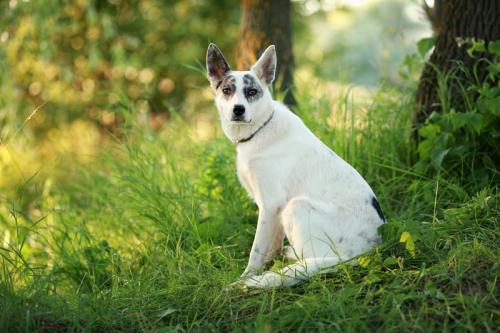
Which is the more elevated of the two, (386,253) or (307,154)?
(307,154)

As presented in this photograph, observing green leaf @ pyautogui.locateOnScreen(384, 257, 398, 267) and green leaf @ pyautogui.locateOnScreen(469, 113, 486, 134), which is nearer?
green leaf @ pyautogui.locateOnScreen(384, 257, 398, 267)

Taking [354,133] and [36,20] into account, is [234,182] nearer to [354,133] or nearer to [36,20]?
[354,133]

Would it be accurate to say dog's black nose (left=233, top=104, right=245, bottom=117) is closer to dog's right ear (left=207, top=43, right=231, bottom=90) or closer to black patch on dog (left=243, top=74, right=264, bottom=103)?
black patch on dog (left=243, top=74, right=264, bottom=103)

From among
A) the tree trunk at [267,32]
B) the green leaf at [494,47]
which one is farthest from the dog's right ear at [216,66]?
the green leaf at [494,47]

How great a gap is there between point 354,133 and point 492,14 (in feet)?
4.64

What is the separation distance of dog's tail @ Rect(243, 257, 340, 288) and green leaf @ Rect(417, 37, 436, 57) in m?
2.25

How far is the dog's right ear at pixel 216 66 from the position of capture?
13.3 ft

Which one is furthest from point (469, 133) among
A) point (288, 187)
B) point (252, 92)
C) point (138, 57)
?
point (138, 57)

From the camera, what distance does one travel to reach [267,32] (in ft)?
18.9

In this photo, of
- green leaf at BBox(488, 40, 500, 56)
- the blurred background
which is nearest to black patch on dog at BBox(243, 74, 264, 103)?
green leaf at BBox(488, 40, 500, 56)

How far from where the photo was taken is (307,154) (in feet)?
12.4

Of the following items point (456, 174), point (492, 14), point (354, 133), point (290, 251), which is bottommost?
point (290, 251)

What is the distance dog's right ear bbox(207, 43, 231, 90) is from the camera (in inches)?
160

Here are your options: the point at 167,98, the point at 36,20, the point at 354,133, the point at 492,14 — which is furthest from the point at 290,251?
the point at 167,98
